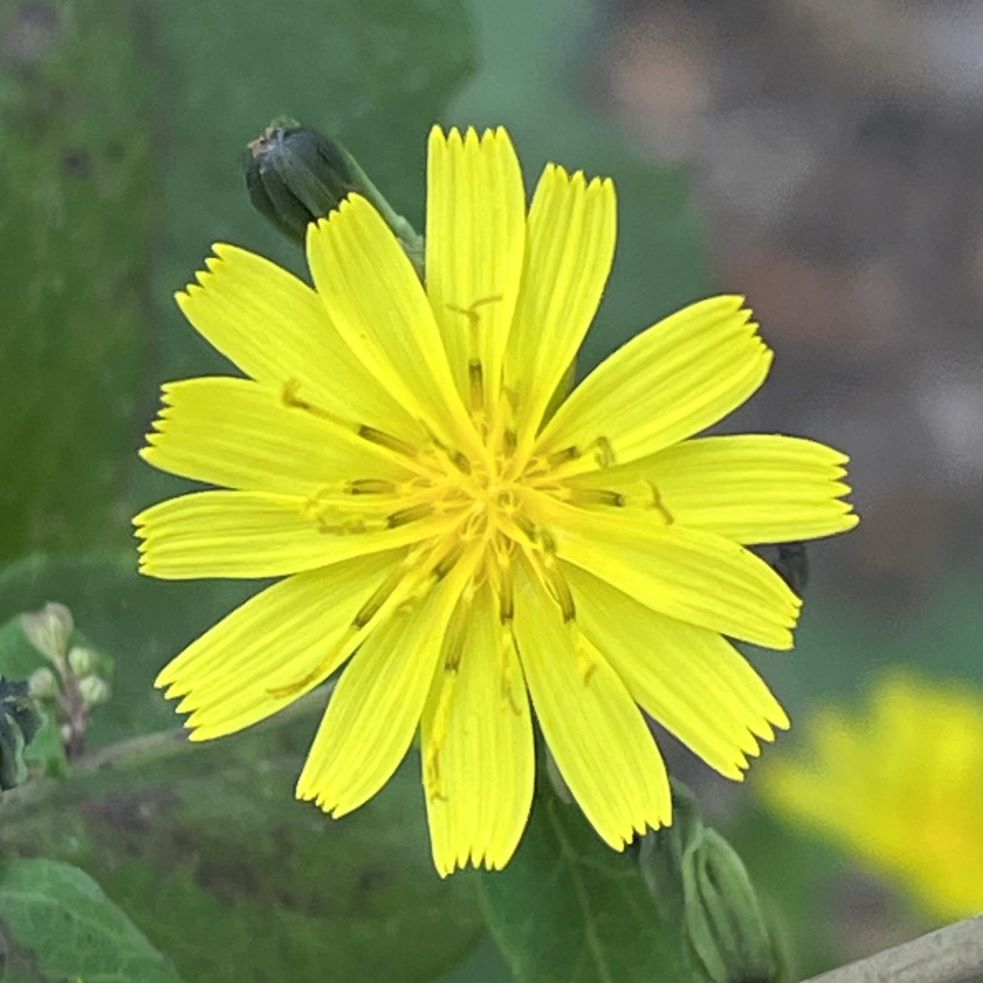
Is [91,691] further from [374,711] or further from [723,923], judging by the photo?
[723,923]

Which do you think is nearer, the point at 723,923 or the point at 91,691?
the point at 723,923

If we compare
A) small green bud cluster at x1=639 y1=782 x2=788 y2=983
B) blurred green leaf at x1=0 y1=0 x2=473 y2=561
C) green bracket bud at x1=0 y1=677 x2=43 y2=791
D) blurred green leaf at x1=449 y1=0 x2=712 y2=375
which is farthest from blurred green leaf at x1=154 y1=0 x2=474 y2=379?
small green bud cluster at x1=639 y1=782 x2=788 y2=983

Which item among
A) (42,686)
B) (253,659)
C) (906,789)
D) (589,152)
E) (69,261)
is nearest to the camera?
(253,659)

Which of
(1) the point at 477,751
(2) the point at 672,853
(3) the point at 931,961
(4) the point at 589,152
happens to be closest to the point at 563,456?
(1) the point at 477,751

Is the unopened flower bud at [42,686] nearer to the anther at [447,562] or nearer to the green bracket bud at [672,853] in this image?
the anther at [447,562]

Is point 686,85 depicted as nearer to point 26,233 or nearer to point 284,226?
point 26,233

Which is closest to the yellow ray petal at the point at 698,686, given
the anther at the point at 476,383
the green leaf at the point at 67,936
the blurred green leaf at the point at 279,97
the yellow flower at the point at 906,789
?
the anther at the point at 476,383

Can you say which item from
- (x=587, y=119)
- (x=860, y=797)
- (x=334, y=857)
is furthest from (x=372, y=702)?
(x=587, y=119)
